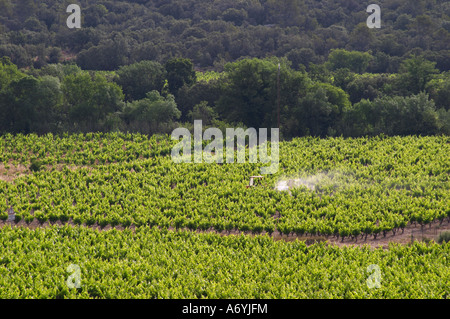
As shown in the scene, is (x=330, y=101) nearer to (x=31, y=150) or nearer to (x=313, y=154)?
(x=313, y=154)

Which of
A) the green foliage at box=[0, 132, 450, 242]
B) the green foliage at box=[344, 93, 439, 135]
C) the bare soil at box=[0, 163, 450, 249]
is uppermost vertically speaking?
the green foliage at box=[344, 93, 439, 135]

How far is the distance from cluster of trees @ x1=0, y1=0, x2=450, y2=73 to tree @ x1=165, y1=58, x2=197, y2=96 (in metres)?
22.8

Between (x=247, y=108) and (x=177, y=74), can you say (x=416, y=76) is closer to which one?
(x=247, y=108)

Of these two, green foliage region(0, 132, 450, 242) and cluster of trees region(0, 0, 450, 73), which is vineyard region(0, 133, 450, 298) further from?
cluster of trees region(0, 0, 450, 73)

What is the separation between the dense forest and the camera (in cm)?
5194

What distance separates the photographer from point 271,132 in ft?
167

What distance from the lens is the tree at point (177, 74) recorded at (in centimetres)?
6650

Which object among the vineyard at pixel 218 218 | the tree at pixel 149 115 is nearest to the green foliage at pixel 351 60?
the tree at pixel 149 115

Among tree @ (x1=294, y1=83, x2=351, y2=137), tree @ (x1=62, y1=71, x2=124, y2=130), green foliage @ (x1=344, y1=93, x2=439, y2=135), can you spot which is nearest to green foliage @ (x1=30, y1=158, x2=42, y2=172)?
tree @ (x1=62, y1=71, x2=124, y2=130)

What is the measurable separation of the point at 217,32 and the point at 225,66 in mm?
41137

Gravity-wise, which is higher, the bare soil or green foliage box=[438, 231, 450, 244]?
green foliage box=[438, 231, 450, 244]

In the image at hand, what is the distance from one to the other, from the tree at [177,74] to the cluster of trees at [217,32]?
22.8 m
